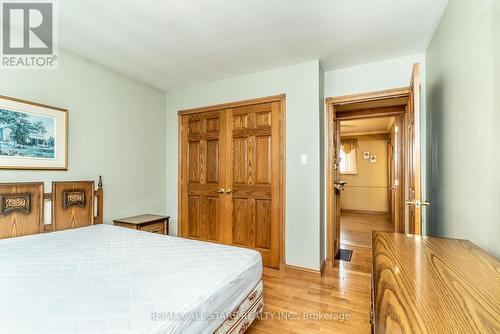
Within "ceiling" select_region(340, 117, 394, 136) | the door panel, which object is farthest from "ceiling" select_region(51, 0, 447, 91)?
"ceiling" select_region(340, 117, 394, 136)

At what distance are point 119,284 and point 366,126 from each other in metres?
6.30

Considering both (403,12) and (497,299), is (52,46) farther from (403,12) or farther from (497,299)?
(497,299)

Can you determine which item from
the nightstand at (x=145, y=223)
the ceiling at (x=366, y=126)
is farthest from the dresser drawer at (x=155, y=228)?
the ceiling at (x=366, y=126)

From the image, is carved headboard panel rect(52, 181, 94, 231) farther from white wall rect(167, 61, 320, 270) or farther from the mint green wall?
the mint green wall

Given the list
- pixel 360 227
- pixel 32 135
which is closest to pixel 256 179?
pixel 32 135

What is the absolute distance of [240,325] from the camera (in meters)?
1.49

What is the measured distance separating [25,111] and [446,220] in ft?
12.1

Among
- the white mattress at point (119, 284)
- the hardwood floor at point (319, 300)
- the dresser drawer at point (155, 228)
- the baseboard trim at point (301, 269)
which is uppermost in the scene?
the white mattress at point (119, 284)

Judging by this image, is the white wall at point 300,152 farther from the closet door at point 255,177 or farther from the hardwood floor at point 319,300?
the hardwood floor at point 319,300

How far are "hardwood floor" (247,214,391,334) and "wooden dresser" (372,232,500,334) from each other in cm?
104

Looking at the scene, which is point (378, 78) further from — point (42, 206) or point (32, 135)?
point (42, 206)

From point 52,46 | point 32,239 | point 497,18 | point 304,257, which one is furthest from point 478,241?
point 52,46

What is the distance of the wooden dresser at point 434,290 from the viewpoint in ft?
1.90

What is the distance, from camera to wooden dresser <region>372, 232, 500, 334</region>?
1.90 feet
